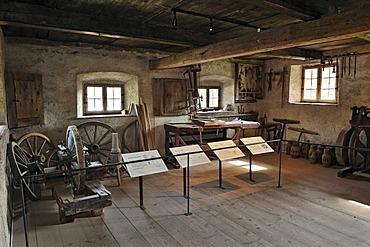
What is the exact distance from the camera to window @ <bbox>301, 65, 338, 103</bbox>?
5.75 m

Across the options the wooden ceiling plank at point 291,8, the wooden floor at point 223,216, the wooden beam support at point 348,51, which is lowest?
the wooden floor at point 223,216

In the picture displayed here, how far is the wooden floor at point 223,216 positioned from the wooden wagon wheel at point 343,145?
0.71 metres

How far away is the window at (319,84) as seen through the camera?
18.9ft

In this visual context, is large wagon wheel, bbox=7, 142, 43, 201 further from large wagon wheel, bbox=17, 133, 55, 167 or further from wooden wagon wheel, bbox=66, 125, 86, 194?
wooden wagon wheel, bbox=66, 125, 86, 194

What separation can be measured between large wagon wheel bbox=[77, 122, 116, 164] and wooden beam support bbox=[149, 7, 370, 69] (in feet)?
7.28

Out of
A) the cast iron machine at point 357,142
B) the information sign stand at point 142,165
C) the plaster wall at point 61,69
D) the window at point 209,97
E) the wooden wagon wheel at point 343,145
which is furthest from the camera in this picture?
the window at point 209,97

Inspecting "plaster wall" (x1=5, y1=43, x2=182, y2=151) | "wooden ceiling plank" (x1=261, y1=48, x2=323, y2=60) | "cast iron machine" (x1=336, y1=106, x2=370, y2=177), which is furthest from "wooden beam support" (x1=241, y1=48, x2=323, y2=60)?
"plaster wall" (x1=5, y1=43, x2=182, y2=151)

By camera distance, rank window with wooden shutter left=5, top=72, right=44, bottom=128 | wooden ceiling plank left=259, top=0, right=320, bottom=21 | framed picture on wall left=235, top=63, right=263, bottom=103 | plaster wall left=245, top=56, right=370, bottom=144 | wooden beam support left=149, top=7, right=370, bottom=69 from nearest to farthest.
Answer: wooden beam support left=149, top=7, right=370, bottom=69 → wooden ceiling plank left=259, top=0, right=320, bottom=21 → window with wooden shutter left=5, top=72, right=44, bottom=128 → plaster wall left=245, top=56, right=370, bottom=144 → framed picture on wall left=235, top=63, right=263, bottom=103


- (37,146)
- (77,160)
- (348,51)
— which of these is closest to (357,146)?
(348,51)

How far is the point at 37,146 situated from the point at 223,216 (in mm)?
3250

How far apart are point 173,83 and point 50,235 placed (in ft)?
12.5

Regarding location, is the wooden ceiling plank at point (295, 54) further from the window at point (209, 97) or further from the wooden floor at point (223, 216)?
the wooden floor at point (223, 216)

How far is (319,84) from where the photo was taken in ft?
19.7

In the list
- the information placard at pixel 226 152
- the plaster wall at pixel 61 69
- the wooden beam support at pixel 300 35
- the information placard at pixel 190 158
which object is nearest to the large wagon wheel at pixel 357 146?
the information placard at pixel 226 152
